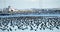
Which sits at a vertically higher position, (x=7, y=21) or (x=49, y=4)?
(x=49, y=4)

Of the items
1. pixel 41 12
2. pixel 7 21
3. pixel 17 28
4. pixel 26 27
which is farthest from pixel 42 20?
pixel 7 21

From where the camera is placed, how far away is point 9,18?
1.35 metres

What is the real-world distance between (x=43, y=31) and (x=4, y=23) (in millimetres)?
478

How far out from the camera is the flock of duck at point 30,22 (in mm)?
1313

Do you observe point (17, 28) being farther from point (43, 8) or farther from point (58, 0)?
point (58, 0)

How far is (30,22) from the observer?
1336 millimetres

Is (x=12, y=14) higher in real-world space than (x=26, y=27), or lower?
higher

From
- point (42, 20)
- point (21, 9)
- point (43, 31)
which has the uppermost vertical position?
point (21, 9)

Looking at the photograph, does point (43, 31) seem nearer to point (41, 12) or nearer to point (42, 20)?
point (42, 20)

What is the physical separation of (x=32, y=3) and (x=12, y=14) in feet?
0.93

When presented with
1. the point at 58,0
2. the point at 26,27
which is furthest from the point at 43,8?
the point at 26,27

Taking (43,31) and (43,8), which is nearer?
(43,31)

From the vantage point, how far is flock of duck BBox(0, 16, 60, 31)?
1.31 meters

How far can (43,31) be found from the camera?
50.7 inches
